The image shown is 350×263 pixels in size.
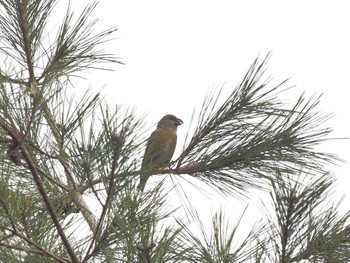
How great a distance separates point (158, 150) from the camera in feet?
10.9

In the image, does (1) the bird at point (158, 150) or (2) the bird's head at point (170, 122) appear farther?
(2) the bird's head at point (170, 122)

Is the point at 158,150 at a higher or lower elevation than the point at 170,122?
lower

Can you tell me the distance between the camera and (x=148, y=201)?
2691 millimetres

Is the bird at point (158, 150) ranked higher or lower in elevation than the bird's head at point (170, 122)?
lower

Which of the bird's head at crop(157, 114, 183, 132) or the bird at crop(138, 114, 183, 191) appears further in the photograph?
the bird's head at crop(157, 114, 183, 132)

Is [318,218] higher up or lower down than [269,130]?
lower down

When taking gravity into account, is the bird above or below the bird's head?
below

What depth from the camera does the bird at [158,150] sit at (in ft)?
8.94

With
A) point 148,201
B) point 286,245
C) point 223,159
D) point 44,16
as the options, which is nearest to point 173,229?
point 148,201

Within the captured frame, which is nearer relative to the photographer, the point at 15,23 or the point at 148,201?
the point at 148,201

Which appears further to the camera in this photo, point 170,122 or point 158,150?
point 170,122

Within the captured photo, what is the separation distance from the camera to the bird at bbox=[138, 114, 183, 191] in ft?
8.94

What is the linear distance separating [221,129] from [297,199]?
0.77m

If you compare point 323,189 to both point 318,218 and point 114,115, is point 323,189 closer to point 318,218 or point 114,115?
point 318,218
